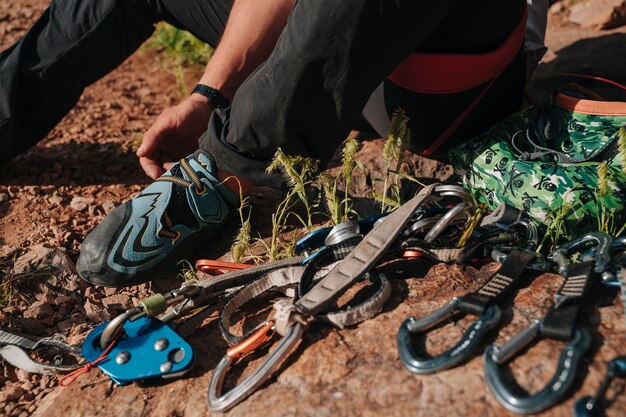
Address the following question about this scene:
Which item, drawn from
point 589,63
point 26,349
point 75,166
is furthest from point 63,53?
point 589,63

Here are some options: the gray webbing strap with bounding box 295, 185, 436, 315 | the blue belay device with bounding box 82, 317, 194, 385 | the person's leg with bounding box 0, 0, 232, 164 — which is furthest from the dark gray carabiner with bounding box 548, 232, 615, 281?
the person's leg with bounding box 0, 0, 232, 164

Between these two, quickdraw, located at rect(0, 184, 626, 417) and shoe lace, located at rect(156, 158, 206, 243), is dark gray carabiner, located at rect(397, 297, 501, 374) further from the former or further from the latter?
shoe lace, located at rect(156, 158, 206, 243)

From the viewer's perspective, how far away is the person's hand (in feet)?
8.62

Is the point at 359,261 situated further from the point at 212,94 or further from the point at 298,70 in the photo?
the point at 212,94

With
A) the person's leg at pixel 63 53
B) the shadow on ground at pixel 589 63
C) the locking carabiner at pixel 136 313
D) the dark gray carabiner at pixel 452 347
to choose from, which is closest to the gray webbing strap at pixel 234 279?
the locking carabiner at pixel 136 313

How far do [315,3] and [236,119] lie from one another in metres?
0.49

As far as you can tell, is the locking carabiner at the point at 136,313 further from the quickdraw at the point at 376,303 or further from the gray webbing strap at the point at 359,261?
the gray webbing strap at the point at 359,261

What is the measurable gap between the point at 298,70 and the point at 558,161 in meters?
1.00

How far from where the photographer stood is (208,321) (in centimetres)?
A: 191

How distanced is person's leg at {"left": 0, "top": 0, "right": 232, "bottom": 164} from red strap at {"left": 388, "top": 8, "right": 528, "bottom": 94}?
43.3 inches

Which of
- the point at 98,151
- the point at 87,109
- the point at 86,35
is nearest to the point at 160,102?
the point at 87,109

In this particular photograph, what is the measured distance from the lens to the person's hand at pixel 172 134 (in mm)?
2627

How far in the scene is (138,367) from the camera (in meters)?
1.63

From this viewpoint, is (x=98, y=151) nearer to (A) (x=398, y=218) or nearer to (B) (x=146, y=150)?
(B) (x=146, y=150)
